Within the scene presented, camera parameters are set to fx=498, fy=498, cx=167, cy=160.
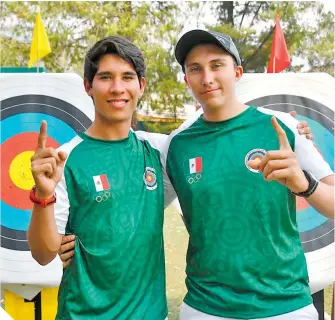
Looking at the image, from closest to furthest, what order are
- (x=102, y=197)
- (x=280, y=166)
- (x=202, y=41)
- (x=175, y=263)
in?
(x=280, y=166) < (x=102, y=197) < (x=202, y=41) < (x=175, y=263)

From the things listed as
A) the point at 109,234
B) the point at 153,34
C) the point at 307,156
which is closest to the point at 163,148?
the point at 109,234

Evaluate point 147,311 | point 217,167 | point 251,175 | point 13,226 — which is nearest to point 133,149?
point 217,167

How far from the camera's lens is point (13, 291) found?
256 centimetres

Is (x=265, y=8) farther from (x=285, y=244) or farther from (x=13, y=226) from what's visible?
(x=285, y=244)

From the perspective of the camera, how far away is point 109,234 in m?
1.47

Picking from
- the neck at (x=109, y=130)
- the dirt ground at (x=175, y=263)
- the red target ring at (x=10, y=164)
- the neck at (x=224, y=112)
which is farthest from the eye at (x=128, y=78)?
the dirt ground at (x=175, y=263)

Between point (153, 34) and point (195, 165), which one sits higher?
point (153, 34)

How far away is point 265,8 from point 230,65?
9.77 meters

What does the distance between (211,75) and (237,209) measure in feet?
1.37

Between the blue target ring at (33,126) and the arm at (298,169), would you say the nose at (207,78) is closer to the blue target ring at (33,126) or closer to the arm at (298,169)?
the arm at (298,169)

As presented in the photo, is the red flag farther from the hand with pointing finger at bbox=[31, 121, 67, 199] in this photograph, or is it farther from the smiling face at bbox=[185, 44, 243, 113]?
the hand with pointing finger at bbox=[31, 121, 67, 199]

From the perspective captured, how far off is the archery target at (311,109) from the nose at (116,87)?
119 centimetres

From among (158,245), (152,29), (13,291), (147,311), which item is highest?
(152,29)

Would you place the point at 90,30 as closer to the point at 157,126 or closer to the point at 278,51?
the point at 157,126
